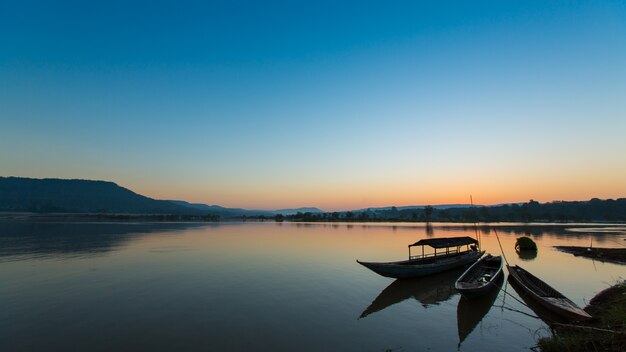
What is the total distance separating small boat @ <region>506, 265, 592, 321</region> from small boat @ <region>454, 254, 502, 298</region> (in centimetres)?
165

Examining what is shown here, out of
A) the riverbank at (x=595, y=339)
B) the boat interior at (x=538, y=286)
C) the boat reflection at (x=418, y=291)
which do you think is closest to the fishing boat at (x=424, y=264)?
the boat reflection at (x=418, y=291)

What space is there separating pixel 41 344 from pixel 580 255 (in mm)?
56594

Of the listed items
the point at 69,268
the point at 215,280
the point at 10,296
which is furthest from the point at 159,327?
the point at 69,268

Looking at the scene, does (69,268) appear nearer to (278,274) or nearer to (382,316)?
(278,274)

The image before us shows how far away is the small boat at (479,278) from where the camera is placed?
19791 millimetres

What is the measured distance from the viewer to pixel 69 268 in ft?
95.0

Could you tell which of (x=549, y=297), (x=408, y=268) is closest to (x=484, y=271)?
(x=408, y=268)

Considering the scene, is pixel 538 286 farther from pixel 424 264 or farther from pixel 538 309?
pixel 424 264

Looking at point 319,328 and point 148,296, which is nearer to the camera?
point 319,328

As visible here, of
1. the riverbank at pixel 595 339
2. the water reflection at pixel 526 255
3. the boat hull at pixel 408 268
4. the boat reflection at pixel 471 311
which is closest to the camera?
the riverbank at pixel 595 339

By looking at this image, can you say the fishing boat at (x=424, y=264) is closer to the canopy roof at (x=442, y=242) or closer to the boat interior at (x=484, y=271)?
the canopy roof at (x=442, y=242)

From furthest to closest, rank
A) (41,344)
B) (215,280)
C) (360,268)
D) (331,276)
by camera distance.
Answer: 1. (360,268)
2. (331,276)
3. (215,280)
4. (41,344)

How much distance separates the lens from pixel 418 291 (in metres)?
23.7

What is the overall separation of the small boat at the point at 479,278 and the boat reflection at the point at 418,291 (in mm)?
1414
